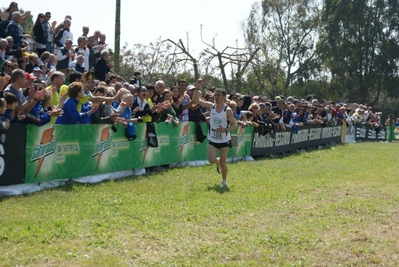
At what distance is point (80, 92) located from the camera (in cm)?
1205

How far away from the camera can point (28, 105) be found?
35.4ft

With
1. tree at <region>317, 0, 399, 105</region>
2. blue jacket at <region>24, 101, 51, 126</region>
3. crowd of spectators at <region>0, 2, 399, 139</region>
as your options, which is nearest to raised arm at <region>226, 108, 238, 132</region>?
crowd of spectators at <region>0, 2, 399, 139</region>

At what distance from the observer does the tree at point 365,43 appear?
6003 cm

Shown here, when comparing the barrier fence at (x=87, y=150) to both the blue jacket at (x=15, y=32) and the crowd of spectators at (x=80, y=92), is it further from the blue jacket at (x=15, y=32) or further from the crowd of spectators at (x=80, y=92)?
the blue jacket at (x=15, y=32)

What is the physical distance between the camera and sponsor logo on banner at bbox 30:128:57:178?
1110 centimetres

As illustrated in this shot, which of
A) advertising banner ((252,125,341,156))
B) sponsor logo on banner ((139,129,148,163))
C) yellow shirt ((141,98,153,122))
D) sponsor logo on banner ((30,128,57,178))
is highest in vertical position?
yellow shirt ((141,98,153,122))

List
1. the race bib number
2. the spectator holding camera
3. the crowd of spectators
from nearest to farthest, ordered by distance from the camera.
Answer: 1. the crowd of spectators
2. the spectator holding camera
3. the race bib number

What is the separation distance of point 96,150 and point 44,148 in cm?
177

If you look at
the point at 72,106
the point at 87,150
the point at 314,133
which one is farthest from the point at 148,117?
the point at 314,133

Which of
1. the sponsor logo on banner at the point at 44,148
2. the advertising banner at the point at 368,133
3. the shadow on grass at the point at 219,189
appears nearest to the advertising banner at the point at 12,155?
the sponsor logo on banner at the point at 44,148

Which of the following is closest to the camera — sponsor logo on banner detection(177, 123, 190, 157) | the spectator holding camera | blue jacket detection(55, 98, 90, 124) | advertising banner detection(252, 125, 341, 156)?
the spectator holding camera

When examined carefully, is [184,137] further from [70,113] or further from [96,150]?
[70,113]

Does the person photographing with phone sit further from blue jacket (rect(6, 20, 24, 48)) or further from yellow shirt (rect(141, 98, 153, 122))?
blue jacket (rect(6, 20, 24, 48))

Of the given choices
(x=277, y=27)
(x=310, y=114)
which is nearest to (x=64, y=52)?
(x=310, y=114)
